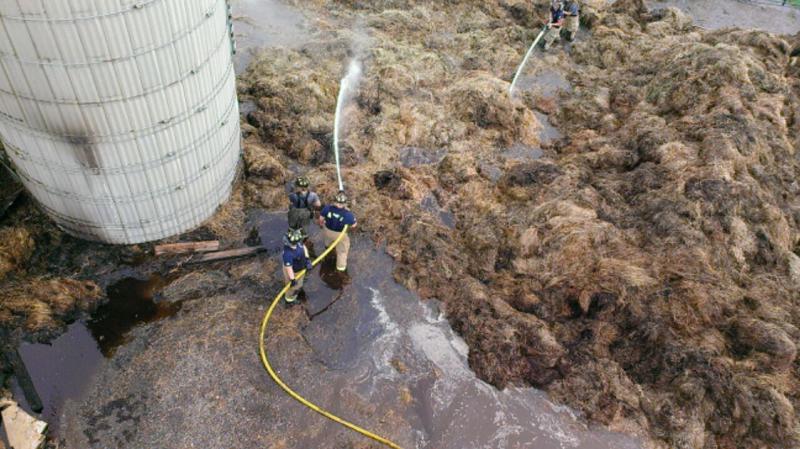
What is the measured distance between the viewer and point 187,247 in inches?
397

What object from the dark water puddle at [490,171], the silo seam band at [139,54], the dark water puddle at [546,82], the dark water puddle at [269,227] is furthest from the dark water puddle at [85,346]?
the dark water puddle at [546,82]

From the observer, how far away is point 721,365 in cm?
863

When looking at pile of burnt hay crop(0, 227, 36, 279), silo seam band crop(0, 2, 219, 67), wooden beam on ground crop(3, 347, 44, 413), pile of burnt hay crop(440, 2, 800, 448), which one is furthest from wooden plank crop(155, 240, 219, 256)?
pile of burnt hay crop(440, 2, 800, 448)

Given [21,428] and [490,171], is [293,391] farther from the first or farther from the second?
[490,171]

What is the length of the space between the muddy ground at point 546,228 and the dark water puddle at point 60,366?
0.29m

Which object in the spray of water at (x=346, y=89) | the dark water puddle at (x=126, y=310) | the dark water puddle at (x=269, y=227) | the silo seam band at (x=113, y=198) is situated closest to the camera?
the dark water puddle at (x=126, y=310)

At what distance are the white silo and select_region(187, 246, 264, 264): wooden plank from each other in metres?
0.83

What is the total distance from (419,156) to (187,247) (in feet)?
19.9

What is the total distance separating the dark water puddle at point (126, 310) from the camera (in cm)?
874

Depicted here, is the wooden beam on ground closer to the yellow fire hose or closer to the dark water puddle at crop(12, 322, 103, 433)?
the dark water puddle at crop(12, 322, 103, 433)

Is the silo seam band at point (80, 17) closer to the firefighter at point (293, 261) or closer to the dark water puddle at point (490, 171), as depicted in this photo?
the firefighter at point (293, 261)

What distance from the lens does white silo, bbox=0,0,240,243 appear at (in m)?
6.92

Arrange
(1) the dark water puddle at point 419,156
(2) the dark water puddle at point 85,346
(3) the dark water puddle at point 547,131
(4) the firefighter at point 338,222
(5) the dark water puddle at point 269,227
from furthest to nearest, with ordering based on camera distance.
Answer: (3) the dark water puddle at point 547,131
(1) the dark water puddle at point 419,156
(5) the dark water puddle at point 269,227
(4) the firefighter at point 338,222
(2) the dark water puddle at point 85,346

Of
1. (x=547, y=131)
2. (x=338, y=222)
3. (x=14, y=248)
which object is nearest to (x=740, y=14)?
(x=547, y=131)
